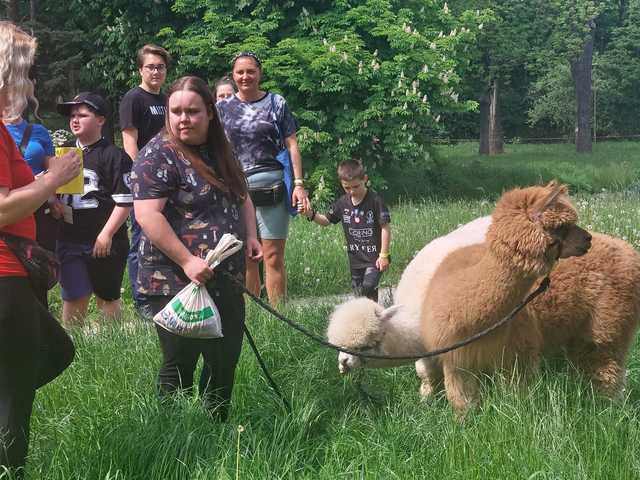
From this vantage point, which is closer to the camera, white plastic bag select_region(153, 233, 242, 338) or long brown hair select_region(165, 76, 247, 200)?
white plastic bag select_region(153, 233, 242, 338)

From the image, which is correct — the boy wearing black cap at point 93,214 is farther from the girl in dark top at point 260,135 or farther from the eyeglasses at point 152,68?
the girl in dark top at point 260,135

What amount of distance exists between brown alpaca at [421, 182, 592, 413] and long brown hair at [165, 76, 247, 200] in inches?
50.4

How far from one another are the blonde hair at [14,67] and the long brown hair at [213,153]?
0.87 m

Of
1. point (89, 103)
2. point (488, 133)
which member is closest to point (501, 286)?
point (89, 103)

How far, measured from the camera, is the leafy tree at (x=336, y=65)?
1567cm

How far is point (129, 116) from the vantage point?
6.27 meters

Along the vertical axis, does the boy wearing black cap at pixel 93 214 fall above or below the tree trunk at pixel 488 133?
above

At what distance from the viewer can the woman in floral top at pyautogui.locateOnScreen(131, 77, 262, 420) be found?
11.8 feet

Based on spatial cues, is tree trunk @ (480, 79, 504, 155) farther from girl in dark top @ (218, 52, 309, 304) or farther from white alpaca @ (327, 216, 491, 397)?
white alpaca @ (327, 216, 491, 397)

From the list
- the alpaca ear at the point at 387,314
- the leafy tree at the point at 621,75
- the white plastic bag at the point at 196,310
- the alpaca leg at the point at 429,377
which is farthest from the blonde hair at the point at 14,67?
the leafy tree at the point at 621,75

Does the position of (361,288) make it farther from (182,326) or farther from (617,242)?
(182,326)

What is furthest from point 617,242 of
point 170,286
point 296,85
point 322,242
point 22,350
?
point 296,85

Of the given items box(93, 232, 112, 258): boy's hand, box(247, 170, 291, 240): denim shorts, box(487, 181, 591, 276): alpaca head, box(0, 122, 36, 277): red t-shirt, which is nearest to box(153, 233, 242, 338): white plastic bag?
box(0, 122, 36, 277): red t-shirt

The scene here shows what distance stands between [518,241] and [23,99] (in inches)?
95.5
